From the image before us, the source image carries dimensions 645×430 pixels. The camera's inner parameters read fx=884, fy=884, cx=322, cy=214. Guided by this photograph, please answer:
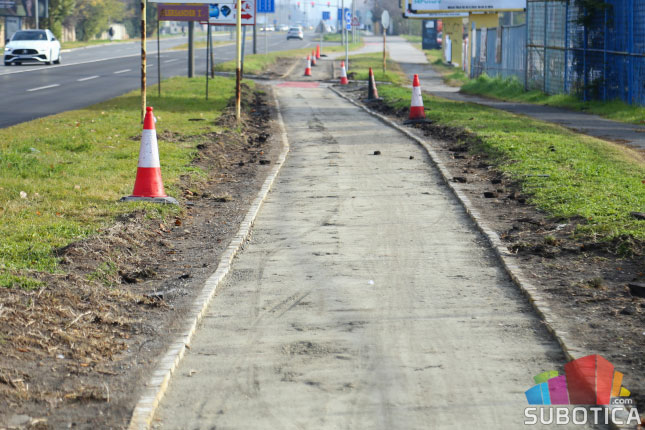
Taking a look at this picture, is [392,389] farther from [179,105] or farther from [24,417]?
[179,105]

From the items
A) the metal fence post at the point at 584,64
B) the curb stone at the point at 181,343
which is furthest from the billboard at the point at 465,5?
the curb stone at the point at 181,343

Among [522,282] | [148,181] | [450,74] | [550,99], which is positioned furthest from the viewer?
[450,74]

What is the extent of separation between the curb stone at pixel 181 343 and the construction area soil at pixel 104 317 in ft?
0.20

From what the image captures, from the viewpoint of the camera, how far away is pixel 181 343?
17.3ft

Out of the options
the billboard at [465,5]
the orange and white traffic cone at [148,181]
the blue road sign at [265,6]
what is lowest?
the orange and white traffic cone at [148,181]

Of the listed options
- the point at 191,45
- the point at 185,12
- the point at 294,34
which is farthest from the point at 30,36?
the point at 294,34

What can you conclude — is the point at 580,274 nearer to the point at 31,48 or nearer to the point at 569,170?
the point at 569,170

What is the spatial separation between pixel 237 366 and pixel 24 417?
1.25 meters

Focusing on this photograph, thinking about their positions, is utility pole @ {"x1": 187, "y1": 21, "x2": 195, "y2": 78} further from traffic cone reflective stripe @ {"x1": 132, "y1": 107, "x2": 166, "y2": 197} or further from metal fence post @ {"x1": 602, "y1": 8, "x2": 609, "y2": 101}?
traffic cone reflective stripe @ {"x1": 132, "y1": 107, "x2": 166, "y2": 197}

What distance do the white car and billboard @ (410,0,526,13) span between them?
1691 centimetres

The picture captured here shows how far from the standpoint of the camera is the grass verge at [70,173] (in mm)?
7273

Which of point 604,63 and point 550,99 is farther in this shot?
point 550,99

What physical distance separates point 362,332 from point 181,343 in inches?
44.7

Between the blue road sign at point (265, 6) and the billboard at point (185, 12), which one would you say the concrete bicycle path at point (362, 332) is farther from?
the blue road sign at point (265, 6)
